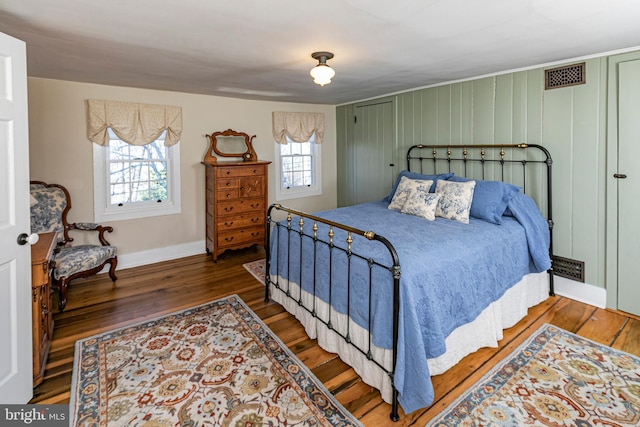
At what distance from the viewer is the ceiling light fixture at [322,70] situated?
8.61 ft

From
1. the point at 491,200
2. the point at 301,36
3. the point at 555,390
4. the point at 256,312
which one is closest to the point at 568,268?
the point at 491,200

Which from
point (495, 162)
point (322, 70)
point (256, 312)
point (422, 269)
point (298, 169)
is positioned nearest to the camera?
point (422, 269)

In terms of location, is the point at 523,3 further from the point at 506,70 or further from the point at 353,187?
the point at 353,187

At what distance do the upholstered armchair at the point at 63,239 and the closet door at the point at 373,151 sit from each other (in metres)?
3.61

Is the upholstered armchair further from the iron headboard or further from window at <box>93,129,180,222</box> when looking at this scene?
the iron headboard

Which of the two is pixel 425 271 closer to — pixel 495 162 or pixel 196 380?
pixel 196 380

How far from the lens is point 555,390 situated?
208 cm

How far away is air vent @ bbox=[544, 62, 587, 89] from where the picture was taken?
306 cm

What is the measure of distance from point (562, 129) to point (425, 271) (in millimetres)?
2317

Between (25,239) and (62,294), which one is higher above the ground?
(25,239)

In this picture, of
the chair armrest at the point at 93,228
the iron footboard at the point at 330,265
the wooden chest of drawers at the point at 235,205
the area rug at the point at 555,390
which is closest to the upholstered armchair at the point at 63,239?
the chair armrest at the point at 93,228

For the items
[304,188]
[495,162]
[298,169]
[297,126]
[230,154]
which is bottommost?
[304,188]

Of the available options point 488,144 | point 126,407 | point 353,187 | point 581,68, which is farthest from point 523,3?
point 353,187

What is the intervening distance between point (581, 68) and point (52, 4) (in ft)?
13.2
